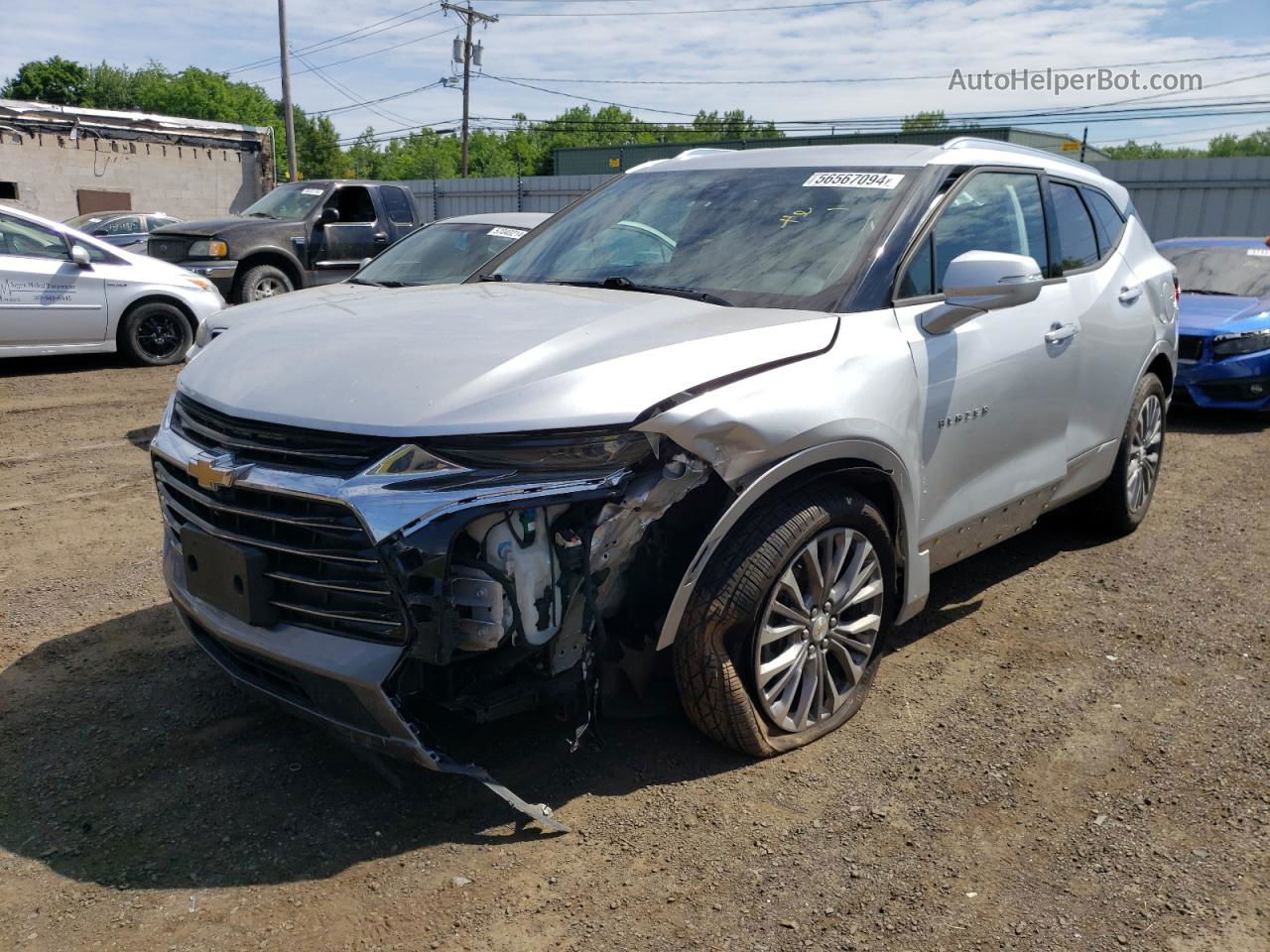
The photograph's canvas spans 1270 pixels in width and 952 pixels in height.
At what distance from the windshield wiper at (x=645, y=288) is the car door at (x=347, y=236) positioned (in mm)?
9688

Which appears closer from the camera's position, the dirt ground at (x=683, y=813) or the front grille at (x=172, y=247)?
the dirt ground at (x=683, y=813)

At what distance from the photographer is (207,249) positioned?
38.7 ft

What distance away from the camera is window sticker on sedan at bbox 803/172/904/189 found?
3.70 meters

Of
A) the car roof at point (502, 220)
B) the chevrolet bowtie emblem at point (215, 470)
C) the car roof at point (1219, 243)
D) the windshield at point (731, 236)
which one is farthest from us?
the car roof at point (1219, 243)

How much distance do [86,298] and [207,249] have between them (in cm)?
239

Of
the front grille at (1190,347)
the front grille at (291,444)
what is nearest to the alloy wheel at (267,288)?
the front grille at (1190,347)

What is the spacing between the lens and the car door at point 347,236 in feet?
42.0

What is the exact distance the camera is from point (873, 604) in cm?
340

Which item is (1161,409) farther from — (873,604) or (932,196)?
(873,604)

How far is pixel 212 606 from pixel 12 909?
85cm

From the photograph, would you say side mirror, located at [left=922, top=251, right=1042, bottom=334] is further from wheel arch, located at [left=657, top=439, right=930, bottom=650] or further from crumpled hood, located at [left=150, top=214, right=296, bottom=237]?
crumpled hood, located at [left=150, top=214, right=296, bottom=237]

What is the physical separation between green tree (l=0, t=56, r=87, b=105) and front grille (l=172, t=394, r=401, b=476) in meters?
96.7

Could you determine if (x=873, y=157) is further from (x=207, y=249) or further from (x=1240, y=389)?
(x=207, y=249)

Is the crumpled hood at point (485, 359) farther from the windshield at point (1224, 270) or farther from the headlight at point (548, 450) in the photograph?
the windshield at point (1224, 270)
